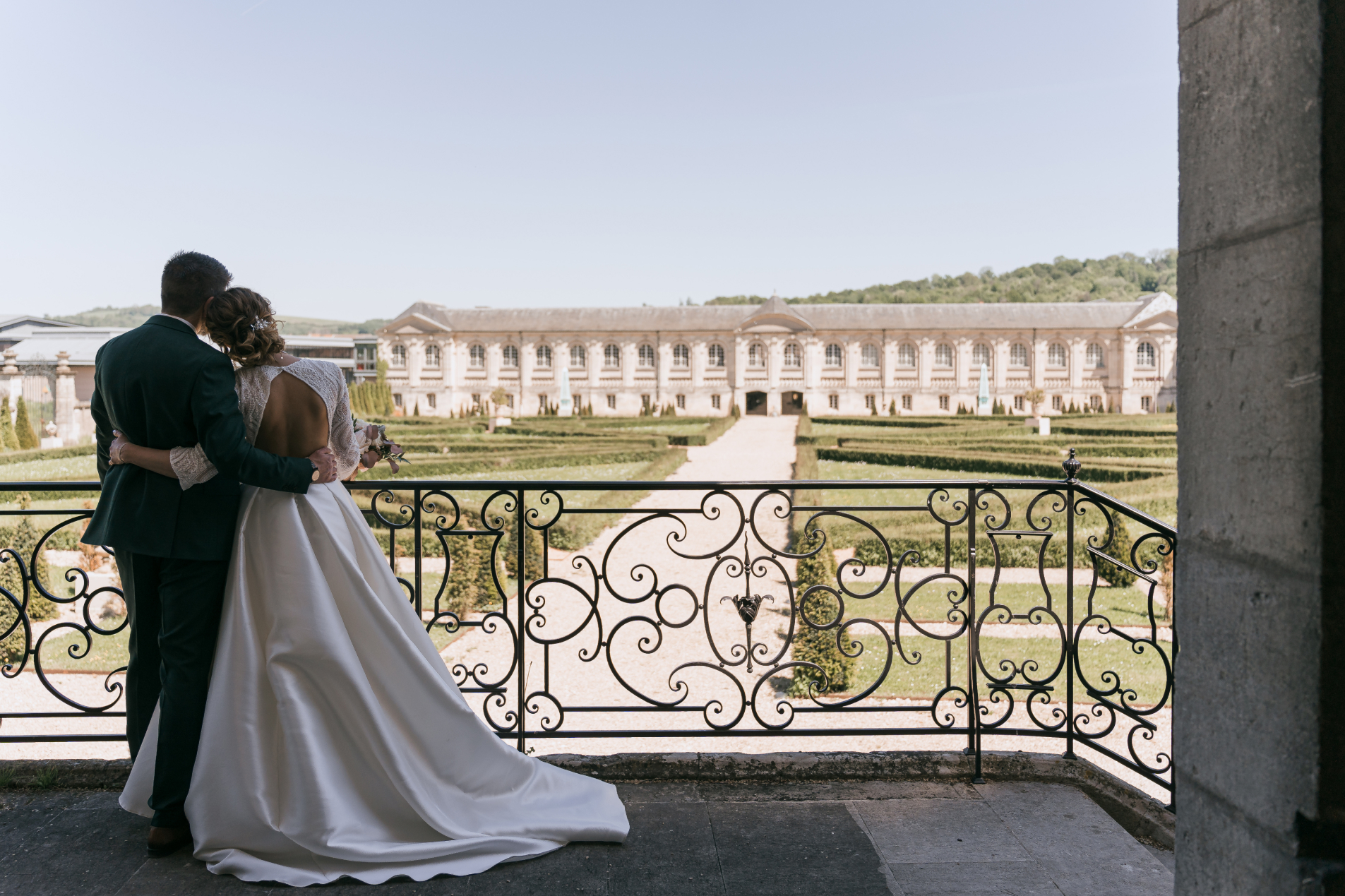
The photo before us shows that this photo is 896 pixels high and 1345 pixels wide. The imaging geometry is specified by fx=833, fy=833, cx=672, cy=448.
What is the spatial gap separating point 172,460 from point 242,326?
386mm

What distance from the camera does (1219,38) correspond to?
1310mm

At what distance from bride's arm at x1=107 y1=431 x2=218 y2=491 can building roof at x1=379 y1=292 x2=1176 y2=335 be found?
44.0 meters

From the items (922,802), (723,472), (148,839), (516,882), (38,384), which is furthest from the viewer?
(38,384)

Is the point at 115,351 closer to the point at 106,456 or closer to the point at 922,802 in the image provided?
the point at 106,456

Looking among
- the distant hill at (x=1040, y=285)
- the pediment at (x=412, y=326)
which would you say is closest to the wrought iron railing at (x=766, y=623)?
the pediment at (x=412, y=326)

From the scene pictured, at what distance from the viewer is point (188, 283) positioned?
219cm

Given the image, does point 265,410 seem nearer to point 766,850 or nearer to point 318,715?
point 318,715

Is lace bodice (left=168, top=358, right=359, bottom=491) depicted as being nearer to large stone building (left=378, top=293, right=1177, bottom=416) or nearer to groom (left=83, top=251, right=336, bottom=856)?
groom (left=83, top=251, right=336, bottom=856)

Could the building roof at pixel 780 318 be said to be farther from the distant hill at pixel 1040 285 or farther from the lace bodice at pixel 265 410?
the lace bodice at pixel 265 410

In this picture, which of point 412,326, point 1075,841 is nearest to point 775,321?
point 412,326

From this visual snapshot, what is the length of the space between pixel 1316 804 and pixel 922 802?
60.1 inches

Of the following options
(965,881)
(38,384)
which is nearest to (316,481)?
(965,881)

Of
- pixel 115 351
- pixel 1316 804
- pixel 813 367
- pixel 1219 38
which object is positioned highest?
pixel 813 367

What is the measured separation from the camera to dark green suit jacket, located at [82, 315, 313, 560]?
6.84 ft
